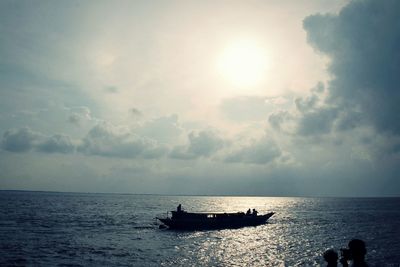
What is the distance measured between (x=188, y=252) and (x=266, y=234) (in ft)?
82.4

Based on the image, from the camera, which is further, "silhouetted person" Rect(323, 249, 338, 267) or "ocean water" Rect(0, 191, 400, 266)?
"ocean water" Rect(0, 191, 400, 266)

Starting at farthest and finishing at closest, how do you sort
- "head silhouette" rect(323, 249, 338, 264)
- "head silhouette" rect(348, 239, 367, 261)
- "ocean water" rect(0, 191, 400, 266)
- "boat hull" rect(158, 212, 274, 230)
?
"boat hull" rect(158, 212, 274, 230), "ocean water" rect(0, 191, 400, 266), "head silhouette" rect(323, 249, 338, 264), "head silhouette" rect(348, 239, 367, 261)

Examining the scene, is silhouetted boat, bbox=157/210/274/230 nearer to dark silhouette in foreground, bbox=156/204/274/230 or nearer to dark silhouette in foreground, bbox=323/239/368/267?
dark silhouette in foreground, bbox=156/204/274/230

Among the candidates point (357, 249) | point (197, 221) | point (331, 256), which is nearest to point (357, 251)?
point (357, 249)

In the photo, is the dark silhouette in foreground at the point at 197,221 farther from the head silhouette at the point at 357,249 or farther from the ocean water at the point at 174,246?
the head silhouette at the point at 357,249

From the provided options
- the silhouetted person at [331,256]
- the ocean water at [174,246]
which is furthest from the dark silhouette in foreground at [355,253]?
the ocean water at [174,246]

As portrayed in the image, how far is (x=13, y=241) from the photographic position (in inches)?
2023

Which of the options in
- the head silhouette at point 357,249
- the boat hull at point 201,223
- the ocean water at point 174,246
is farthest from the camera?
the boat hull at point 201,223

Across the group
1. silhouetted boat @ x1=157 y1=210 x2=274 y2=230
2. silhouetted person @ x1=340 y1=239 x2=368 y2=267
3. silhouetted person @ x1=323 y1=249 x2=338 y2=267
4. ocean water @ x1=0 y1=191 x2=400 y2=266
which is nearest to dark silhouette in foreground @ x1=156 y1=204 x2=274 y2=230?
silhouetted boat @ x1=157 y1=210 x2=274 y2=230

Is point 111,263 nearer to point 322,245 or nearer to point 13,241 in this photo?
point 13,241

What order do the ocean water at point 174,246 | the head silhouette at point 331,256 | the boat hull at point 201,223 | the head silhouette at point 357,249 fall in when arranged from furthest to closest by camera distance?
the boat hull at point 201,223, the ocean water at point 174,246, the head silhouette at point 331,256, the head silhouette at point 357,249

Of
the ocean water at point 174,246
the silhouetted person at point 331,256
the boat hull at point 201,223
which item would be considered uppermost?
the silhouetted person at point 331,256

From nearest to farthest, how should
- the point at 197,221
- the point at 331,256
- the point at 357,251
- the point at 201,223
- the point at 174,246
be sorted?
the point at 357,251 → the point at 331,256 → the point at 174,246 → the point at 197,221 → the point at 201,223

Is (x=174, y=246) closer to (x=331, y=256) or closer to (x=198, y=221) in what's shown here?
(x=198, y=221)
